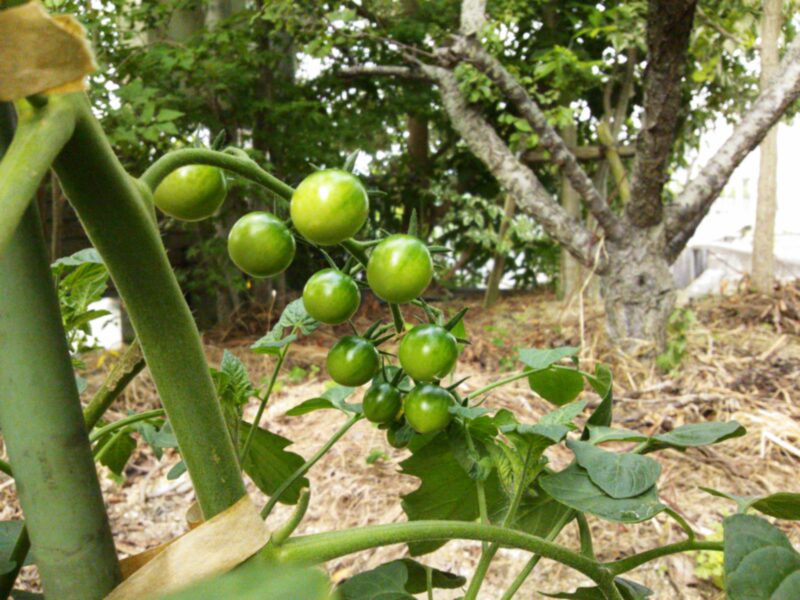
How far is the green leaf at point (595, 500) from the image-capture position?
43 cm

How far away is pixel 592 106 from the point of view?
4734 millimetres

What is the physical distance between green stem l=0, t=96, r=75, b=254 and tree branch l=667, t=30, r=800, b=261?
2.79m

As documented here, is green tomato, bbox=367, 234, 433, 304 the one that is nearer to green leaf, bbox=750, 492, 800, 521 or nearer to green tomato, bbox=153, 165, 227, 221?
green tomato, bbox=153, 165, 227, 221

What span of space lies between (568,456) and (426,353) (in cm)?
147

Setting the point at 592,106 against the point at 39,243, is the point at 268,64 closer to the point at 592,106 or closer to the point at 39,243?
the point at 592,106

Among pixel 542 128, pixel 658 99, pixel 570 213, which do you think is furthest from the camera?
pixel 570 213

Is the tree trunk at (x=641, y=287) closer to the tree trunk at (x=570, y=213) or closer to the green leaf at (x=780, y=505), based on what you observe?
the tree trunk at (x=570, y=213)

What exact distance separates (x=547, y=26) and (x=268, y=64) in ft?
5.69

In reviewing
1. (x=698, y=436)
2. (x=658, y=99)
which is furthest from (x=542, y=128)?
(x=698, y=436)

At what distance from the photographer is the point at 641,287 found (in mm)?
2768

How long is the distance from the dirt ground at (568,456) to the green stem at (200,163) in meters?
0.44

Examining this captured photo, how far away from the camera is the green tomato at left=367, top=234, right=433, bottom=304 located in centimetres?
41

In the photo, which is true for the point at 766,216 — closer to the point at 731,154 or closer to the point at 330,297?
the point at 731,154

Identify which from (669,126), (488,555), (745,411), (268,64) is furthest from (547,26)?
(488,555)
